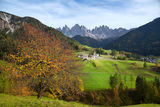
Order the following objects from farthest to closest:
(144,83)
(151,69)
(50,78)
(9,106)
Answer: (151,69), (144,83), (50,78), (9,106)

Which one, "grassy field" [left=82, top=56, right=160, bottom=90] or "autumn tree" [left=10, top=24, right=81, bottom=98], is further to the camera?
"grassy field" [left=82, top=56, right=160, bottom=90]

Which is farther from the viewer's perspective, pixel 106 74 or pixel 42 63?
pixel 106 74

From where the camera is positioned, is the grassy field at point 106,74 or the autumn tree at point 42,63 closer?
the autumn tree at point 42,63

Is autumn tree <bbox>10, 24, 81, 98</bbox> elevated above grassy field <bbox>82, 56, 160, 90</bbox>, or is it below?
above

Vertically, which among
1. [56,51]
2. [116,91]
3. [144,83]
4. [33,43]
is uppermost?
[33,43]

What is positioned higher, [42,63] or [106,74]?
[42,63]

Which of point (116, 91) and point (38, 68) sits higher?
point (38, 68)

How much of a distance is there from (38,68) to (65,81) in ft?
15.8

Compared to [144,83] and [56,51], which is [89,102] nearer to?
[144,83]

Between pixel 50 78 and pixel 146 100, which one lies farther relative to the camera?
pixel 146 100

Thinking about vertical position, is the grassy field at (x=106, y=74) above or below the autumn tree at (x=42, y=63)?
below

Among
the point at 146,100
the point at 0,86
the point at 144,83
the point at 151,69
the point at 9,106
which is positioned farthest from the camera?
the point at 151,69

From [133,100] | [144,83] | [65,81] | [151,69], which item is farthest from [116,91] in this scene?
[151,69]

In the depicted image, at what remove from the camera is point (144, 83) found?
4944 cm
